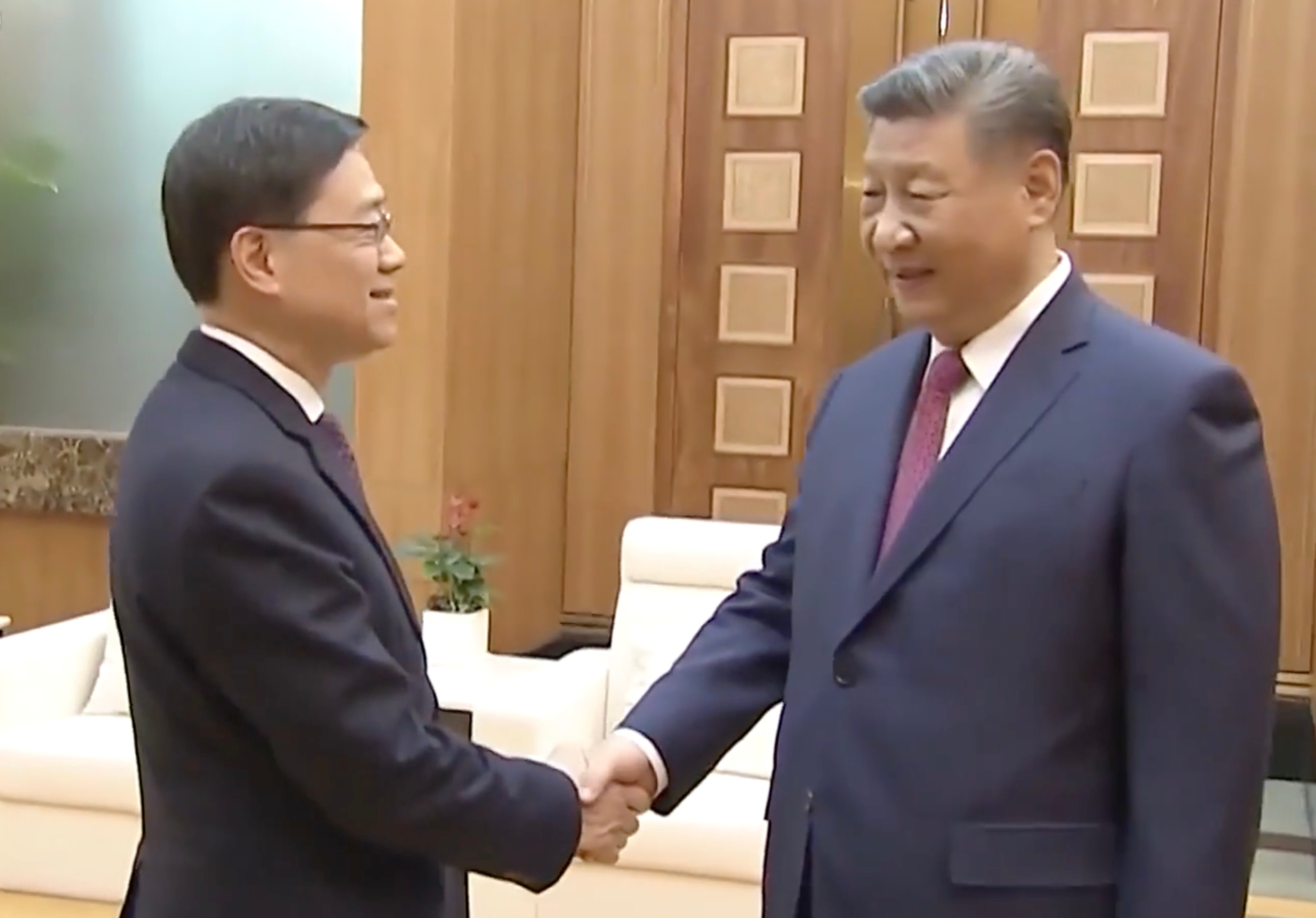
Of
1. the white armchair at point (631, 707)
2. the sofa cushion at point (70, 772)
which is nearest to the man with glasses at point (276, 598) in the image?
the white armchair at point (631, 707)

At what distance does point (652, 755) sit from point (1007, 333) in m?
0.72

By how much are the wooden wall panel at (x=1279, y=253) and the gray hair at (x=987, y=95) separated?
3.72m

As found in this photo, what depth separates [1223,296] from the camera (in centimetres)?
524

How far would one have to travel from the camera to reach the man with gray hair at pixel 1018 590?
1.50 metres

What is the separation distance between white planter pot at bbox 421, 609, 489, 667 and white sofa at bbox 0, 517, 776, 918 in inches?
2.9

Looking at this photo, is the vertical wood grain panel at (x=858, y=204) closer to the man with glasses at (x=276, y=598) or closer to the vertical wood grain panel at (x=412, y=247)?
the vertical wood grain panel at (x=412, y=247)

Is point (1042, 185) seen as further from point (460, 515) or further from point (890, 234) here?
point (460, 515)

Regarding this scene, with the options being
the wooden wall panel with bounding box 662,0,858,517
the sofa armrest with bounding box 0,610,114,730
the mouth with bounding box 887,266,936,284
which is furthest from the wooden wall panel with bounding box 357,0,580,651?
the mouth with bounding box 887,266,936,284

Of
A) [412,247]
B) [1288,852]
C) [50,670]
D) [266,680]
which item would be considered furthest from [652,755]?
[412,247]

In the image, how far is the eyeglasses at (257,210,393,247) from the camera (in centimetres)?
165

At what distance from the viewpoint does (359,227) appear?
1.70 metres

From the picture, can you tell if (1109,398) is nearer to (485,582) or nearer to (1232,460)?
(1232,460)

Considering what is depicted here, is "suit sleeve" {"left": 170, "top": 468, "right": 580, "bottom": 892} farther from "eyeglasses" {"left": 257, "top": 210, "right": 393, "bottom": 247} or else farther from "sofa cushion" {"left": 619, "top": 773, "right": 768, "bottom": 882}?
"sofa cushion" {"left": 619, "top": 773, "right": 768, "bottom": 882}

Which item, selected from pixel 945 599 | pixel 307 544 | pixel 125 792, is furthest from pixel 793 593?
pixel 125 792
